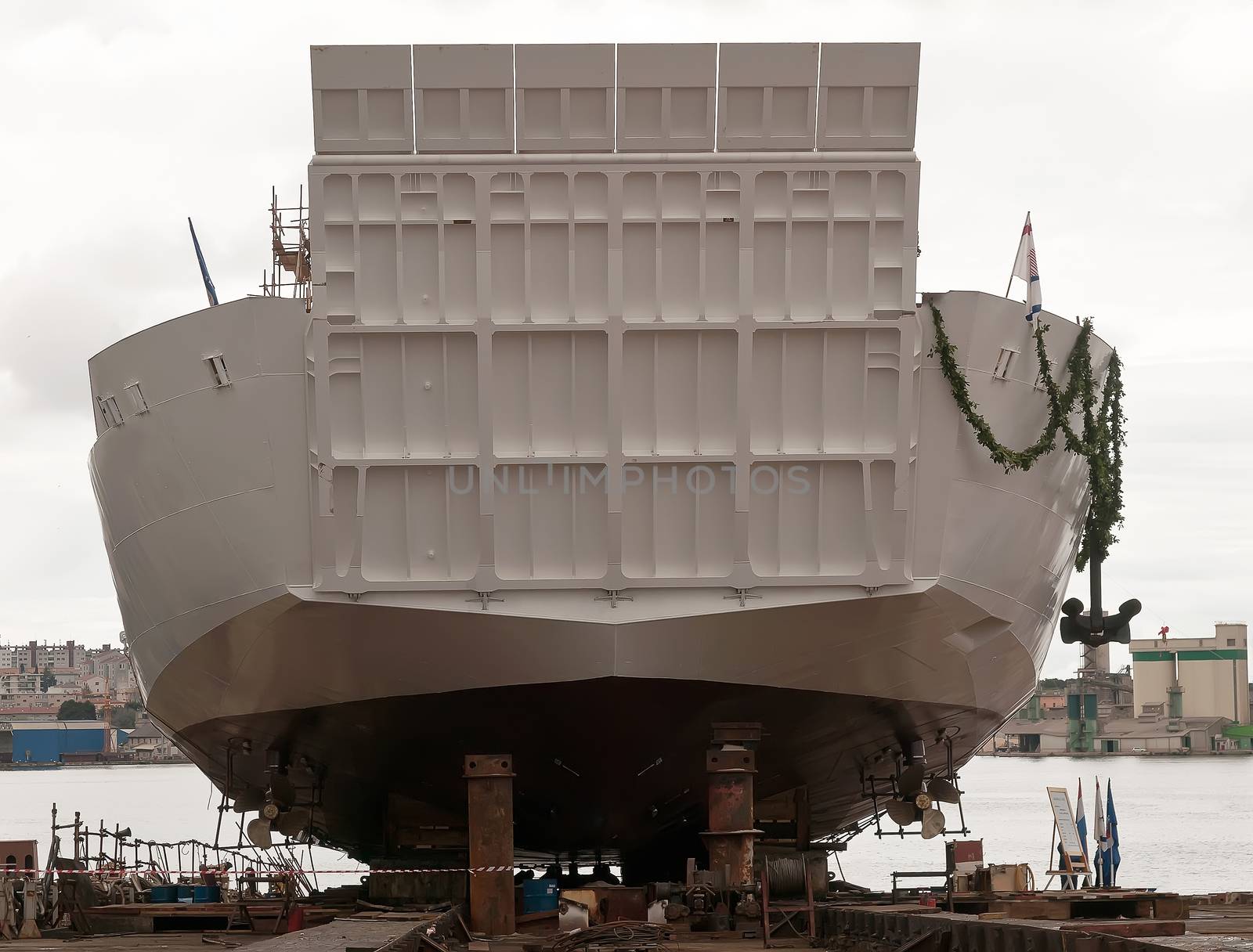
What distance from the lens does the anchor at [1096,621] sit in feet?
65.4

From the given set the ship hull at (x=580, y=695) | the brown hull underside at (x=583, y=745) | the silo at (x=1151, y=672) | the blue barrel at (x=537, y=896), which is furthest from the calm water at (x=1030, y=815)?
the blue barrel at (x=537, y=896)

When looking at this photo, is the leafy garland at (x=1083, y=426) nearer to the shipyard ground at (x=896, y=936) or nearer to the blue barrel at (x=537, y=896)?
the shipyard ground at (x=896, y=936)

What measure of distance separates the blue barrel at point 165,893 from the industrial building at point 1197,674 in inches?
5478

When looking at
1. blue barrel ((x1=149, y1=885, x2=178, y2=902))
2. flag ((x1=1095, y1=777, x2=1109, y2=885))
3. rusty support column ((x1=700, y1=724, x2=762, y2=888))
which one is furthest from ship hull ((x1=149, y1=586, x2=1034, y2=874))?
flag ((x1=1095, y1=777, x2=1109, y2=885))

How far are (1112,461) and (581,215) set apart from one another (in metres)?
7.24

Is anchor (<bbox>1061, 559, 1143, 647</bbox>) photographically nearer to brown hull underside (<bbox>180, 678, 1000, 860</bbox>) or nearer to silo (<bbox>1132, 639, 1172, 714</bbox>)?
brown hull underside (<bbox>180, 678, 1000, 860</bbox>)

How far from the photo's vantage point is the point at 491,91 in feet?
55.3

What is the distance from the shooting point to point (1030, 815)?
82.5 metres

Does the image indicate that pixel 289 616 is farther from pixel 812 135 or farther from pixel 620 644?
pixel 812 135

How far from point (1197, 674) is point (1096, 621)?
147144mm

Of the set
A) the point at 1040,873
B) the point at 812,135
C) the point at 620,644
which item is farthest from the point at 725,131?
the point at 1040,873

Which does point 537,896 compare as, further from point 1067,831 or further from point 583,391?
point 1067,831

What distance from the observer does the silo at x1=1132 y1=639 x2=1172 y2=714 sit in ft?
517

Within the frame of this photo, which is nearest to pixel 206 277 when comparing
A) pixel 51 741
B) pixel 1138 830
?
pixel 1138 830
